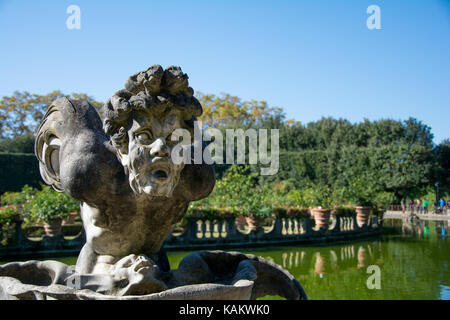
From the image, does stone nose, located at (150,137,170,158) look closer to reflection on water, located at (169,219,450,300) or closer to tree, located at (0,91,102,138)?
reflection on water, located at (169,219,450,300)

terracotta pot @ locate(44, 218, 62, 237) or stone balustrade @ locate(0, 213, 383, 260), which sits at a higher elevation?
terracotta pot @ locate(44, 218, 62, 237)

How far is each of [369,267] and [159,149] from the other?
6156 millimetres

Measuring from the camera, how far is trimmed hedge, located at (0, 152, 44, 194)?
72.9 ft

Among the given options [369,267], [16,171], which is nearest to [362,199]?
[369,267]

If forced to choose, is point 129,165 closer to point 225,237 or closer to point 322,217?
point 225,237

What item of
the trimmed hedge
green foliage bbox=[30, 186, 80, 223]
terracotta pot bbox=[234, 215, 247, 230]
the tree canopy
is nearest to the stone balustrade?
green foliage bbox=[30, 186, 80, 223]

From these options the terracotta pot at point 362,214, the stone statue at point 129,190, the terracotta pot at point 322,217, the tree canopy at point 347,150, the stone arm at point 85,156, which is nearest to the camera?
the stone statue at point 129,190

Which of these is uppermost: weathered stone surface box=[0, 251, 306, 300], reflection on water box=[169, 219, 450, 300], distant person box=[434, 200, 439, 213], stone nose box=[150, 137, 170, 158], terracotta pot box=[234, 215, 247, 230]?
stone nose box=[150, 137, 170, 158]

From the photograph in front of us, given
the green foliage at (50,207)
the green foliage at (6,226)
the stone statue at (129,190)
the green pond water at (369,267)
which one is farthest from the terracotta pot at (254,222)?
the stone statue at (129,190)

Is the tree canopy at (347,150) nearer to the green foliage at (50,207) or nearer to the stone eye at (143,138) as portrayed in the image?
the green foliage at (50,207)

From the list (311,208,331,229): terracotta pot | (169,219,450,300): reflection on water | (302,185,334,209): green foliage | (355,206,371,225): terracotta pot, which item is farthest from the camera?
(355,206,371,225): terracotta pot

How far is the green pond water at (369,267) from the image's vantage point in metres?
5.43

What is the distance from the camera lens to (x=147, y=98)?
76.8 inches
